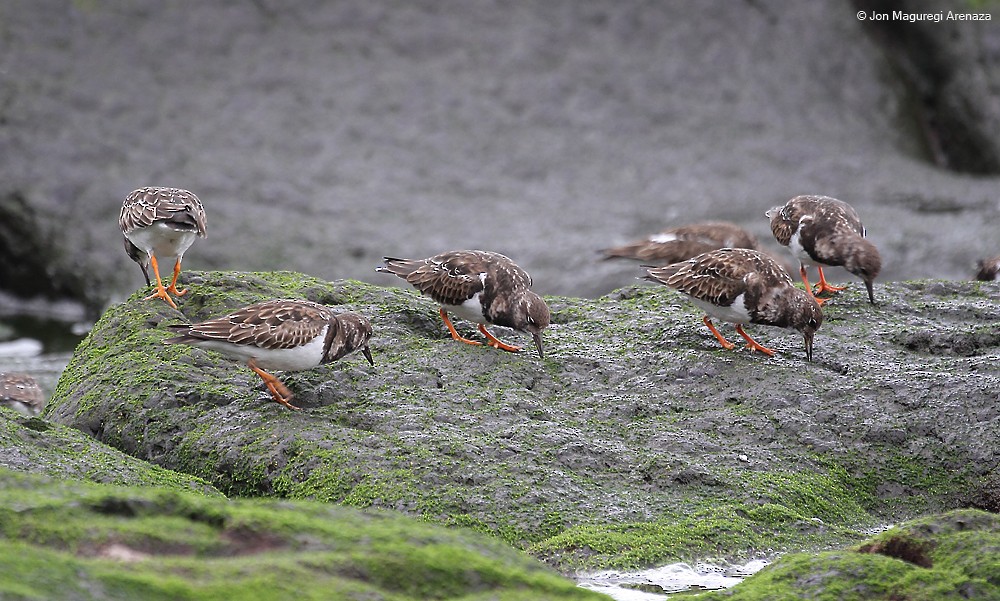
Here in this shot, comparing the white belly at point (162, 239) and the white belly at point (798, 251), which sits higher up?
the white belly at point (798, 251)

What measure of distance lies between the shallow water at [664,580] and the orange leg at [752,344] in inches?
102

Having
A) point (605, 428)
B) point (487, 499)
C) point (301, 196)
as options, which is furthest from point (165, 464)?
point (301, 196)

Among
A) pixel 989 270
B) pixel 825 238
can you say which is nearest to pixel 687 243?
pixel 825 238

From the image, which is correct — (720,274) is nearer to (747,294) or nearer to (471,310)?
(747,294)

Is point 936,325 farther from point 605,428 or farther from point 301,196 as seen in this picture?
point 301,196

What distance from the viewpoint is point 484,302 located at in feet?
28.0

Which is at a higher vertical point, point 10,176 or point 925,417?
point 10,176

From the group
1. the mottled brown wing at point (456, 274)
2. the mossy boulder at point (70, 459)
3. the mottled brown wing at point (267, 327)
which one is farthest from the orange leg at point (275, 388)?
the mottled brown wing at point (456, 274)

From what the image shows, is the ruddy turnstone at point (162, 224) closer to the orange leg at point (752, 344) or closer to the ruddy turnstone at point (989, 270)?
the orange leg at point (752, 344)

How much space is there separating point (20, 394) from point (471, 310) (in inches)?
170

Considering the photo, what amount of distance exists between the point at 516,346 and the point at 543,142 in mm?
8852

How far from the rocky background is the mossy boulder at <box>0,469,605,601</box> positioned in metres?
9.87

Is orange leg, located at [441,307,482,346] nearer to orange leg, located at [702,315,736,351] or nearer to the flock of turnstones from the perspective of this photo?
the flock of turnstones

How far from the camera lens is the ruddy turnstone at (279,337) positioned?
740 cm
